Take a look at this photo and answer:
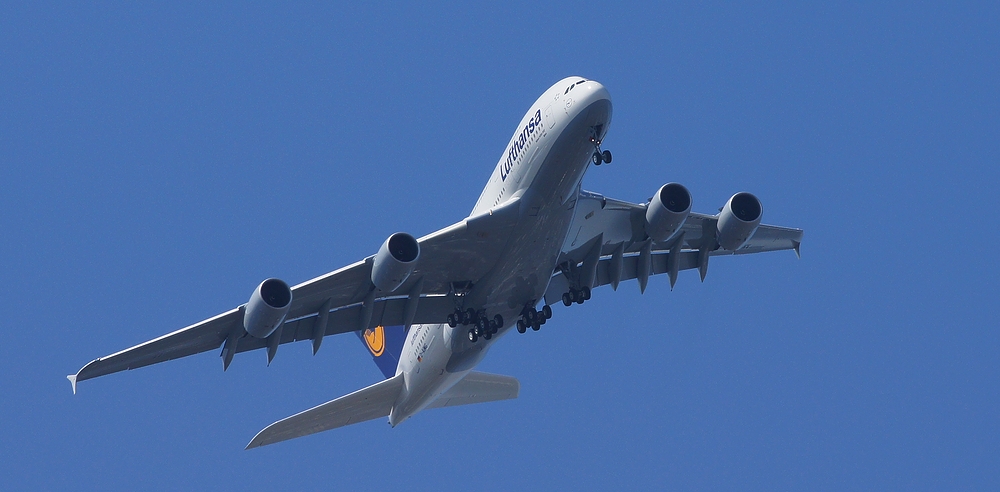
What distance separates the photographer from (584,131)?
2802cm

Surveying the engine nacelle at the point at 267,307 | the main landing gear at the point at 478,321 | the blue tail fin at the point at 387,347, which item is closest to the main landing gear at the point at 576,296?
the main landing gear at the point at 478,321

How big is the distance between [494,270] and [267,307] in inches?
231

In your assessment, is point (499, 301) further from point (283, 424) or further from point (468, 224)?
point (283, 424)

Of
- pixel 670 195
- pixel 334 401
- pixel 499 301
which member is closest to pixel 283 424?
pixel 334 401

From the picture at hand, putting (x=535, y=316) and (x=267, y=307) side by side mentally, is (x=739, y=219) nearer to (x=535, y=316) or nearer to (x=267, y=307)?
(x=535, y=316)

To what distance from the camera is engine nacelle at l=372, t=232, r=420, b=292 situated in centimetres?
2848

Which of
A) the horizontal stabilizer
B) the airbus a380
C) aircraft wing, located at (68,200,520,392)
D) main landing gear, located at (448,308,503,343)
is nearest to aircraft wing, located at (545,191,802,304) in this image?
the airbus a380

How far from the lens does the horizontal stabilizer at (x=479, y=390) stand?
38562mm

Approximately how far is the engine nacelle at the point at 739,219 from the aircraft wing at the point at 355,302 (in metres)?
5.80

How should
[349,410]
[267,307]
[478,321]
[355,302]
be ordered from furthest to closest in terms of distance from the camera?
[349,410] < [478,321] < [355,302] < [267,307]

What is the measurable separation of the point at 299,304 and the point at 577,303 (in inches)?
285

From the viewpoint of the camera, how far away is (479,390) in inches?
1529

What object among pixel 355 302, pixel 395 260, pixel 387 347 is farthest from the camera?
pixel 387 347

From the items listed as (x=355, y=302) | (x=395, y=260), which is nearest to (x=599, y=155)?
(x=395, y=260)
